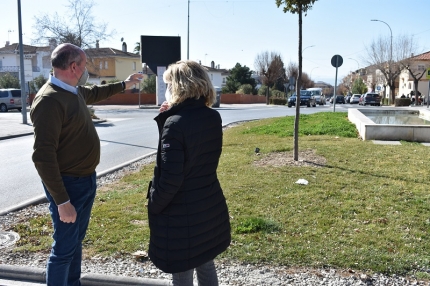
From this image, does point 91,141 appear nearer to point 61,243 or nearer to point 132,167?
point 61,243

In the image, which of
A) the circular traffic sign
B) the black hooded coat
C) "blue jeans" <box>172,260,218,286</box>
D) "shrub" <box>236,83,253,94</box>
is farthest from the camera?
"shrub" <box>236,83,253,94</box>

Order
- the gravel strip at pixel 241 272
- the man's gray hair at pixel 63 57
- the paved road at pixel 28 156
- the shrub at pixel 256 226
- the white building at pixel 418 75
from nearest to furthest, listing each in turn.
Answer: the man's gray hair at pixel 63 57
the gravel strip at pixel 241 272
the shrub at pixel 256 226
the paved road at pixel 28 156
the white building at pixel 418 75

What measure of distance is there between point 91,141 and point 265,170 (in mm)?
4944

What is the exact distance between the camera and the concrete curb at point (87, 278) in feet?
12.5

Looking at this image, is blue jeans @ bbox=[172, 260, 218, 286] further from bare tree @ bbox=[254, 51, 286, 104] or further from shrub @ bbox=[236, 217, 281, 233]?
bare tree @ bbox=[254, 51, 286, 104]

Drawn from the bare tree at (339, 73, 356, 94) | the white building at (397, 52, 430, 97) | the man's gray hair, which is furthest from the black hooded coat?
the bare tree at (339, 73, 356, 94)

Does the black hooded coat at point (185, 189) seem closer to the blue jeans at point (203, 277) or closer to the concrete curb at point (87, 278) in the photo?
the blue jeans at point (203, 277)

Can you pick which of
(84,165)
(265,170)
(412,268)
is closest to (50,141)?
(84,165)

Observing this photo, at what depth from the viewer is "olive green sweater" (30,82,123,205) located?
2.80m

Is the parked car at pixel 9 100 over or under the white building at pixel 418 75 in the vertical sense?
under

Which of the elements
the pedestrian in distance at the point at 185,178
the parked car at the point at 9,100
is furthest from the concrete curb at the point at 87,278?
the parked car at the point at 9,100

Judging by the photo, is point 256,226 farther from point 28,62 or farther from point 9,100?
point 28,62

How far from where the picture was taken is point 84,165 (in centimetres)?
315

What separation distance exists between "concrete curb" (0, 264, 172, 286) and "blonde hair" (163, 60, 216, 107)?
1.80m
